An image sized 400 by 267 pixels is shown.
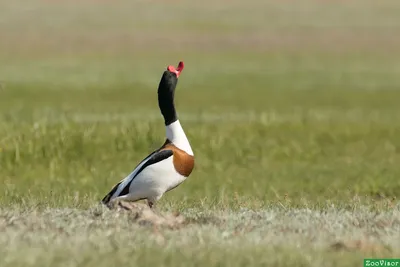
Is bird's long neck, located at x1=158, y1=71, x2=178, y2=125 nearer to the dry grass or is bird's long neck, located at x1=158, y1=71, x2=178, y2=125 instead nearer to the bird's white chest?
the bird's white chest

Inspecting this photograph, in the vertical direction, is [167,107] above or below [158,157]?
above

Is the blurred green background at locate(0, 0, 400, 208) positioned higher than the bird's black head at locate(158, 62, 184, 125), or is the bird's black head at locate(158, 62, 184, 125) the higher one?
the bird's black head at locate(158, 62, 184, 125)

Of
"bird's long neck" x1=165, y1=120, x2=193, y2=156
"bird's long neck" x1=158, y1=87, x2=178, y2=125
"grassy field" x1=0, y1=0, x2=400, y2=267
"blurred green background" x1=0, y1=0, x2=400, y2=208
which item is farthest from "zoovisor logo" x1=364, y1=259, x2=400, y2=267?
"blurred green background" x1=0, y1=0, x2=400, y2=208

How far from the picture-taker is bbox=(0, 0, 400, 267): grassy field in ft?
32.1

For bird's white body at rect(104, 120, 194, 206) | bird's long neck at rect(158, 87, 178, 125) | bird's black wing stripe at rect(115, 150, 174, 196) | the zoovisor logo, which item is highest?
bird's long neck at rect(158, 87, 178, 125)

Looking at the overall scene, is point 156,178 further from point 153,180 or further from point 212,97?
point 212,97

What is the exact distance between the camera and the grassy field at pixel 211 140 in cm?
978

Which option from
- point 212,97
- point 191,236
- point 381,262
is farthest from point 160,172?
point 212,97

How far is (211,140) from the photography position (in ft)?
72.0

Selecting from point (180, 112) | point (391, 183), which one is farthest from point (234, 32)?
point (391, 183)

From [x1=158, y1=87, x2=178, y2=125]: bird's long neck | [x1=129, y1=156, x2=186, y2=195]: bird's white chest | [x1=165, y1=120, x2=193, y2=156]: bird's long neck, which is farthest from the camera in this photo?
[x1=158, y1=87, x2=178, y2=125]: bird's long neck

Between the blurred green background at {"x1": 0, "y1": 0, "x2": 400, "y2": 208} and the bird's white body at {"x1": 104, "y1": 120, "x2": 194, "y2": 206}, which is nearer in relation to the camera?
the bird's white body at {"x1": 104, "y1": 120, "x2": 194, "y2": 206}

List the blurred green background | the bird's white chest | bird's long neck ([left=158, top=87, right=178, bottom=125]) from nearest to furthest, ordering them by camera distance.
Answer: the bird's white chest → bird's long neck ([left=158, top=87, right=178, bottom=125]) → the blurred green background

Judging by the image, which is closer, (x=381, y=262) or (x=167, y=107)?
(x=381, y=262)
